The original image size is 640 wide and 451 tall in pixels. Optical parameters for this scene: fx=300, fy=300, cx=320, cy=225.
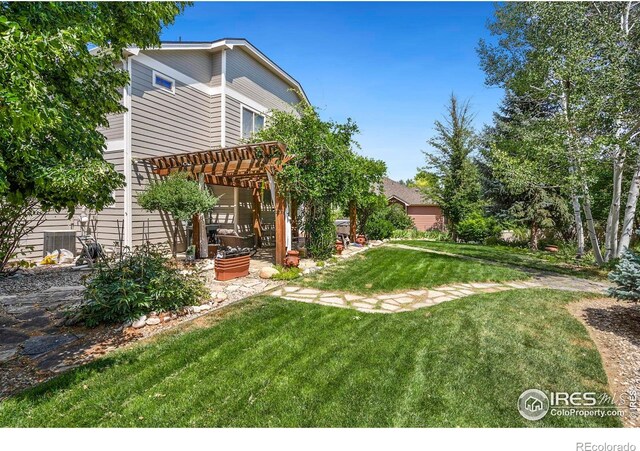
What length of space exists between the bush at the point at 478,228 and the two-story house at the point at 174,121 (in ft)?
36.8

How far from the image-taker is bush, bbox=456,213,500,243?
16469 millimetres

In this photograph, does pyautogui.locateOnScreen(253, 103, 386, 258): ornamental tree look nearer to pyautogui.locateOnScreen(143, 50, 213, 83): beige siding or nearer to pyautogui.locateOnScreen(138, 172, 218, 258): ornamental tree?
pyautogui.locateOnScreen(138, 172, 218, 258): ornamental tree

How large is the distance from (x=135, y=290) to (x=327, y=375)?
314cm

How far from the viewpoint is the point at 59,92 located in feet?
9.50

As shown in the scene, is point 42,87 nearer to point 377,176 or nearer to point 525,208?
point 377,176

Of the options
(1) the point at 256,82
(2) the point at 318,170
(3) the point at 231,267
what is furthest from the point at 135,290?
(1) the point at 256,82

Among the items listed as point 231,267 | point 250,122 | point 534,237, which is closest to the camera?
point 231,267

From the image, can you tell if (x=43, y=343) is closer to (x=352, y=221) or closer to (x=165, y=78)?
(x=165, y=78)

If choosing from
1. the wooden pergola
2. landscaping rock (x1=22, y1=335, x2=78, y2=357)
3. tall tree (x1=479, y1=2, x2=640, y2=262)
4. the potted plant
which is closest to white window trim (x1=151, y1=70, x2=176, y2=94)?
the wooden pergola

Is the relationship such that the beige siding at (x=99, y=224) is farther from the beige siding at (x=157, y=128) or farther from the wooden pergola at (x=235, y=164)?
the wooden pergola at (x=235, y=164)

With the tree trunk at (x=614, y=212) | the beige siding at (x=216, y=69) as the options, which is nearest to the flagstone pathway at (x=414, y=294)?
the tree trunk at (x=614, y=212)

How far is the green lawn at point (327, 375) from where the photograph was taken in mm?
2408

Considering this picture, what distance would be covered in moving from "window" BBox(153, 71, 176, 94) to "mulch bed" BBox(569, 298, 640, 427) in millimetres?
11444

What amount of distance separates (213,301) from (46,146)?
3322mm
